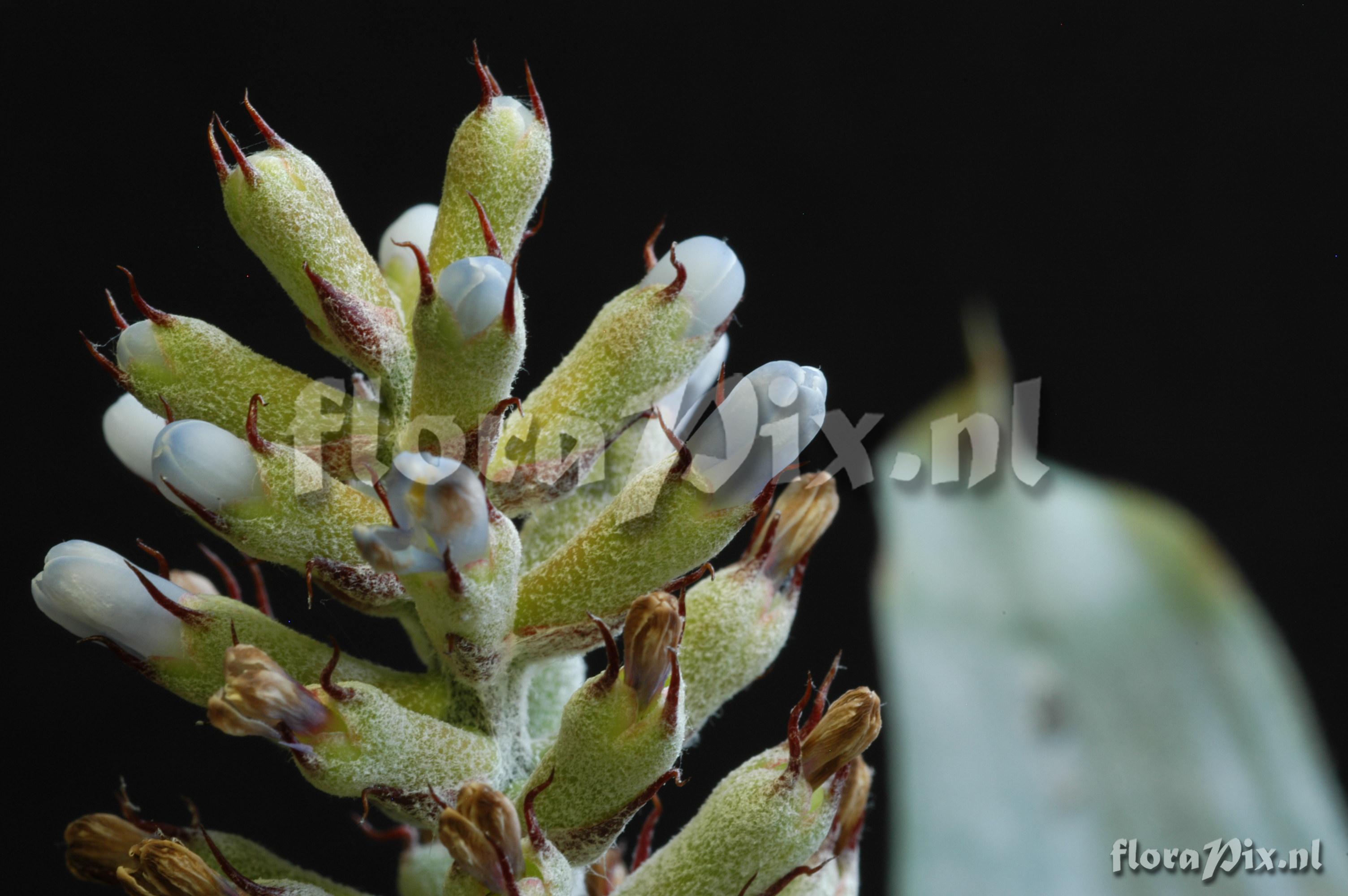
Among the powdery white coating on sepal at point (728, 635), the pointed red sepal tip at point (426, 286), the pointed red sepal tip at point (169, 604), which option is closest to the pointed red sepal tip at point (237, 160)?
the pointed red sepal tip at point (426, 286)

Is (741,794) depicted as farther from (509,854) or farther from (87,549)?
(87,549)

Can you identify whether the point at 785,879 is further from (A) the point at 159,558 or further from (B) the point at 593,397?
(A) the point at 159,558

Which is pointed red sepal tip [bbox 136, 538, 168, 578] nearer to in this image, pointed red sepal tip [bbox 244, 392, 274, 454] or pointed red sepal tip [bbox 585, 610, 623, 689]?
pointed red sepal tip [bbox 244, 392, 274, 454]

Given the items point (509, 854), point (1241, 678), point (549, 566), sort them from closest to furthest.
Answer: point (509, 854) < point (549, 566) < point (1241, 678)

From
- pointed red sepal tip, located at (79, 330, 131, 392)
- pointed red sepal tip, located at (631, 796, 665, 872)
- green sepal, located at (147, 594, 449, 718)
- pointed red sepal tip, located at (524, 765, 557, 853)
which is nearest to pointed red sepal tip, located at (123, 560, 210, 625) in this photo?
green sepal, located at (147, 594, 449, 718)

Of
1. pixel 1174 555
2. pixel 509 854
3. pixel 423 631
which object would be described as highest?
pixel 1174 555

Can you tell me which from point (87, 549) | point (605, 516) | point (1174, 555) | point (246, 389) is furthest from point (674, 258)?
point (1174, 555)

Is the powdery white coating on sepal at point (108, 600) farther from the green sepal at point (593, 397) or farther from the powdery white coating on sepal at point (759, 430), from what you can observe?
the powdery white coating on sepal at point (759, 430)
